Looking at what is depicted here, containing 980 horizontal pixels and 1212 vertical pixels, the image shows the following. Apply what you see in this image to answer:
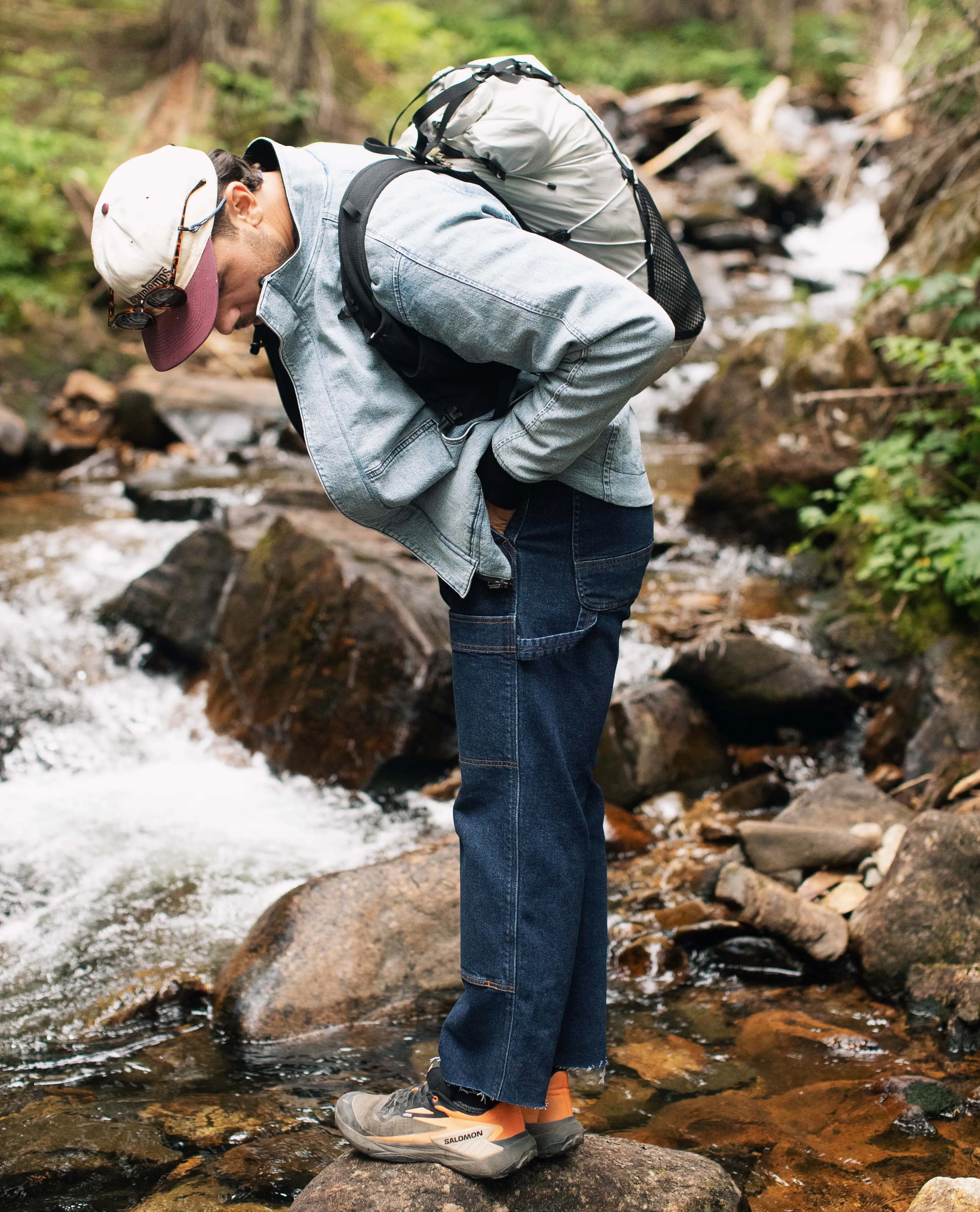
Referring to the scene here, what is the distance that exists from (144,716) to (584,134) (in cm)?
474

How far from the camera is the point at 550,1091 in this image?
2.12 meters

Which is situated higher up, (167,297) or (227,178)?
(227,178)

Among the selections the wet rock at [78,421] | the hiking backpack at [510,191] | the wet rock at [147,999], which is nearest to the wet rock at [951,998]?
the hiking backpack at [510,191]

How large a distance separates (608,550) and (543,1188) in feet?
4.27

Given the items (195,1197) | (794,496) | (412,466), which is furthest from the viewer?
(794,496)

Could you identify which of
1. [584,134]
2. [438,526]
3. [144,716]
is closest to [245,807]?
[144,716]

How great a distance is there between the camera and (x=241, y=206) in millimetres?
1747

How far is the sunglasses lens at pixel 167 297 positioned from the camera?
1.76 meters

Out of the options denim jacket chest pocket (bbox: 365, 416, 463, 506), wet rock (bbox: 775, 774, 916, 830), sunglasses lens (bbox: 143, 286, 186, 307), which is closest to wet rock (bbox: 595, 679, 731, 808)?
wet rock (bbox: 775, 774, 916, 830)

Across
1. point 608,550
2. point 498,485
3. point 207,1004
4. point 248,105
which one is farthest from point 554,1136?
point 248,105

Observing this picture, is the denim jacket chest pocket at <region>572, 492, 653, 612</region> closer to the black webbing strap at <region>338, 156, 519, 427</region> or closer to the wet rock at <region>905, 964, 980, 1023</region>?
the black webbing strap at <region>338, 156, 519, 427</region>

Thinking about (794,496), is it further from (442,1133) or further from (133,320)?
(133,320)

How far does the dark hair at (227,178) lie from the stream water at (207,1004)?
200 cm

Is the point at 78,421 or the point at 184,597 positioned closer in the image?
the point at 184,597
